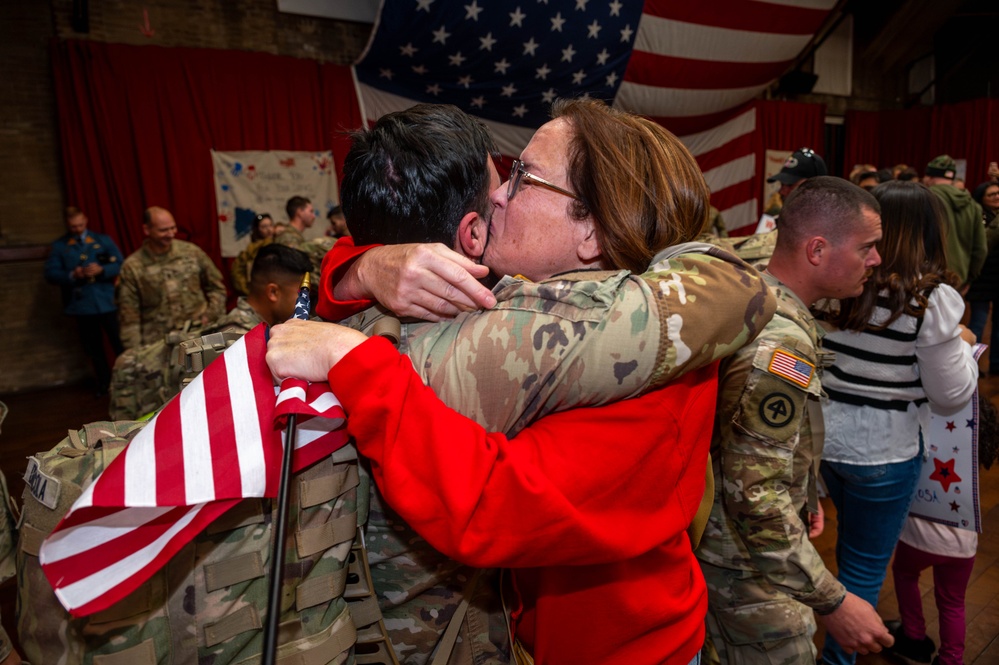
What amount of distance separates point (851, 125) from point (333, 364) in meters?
14.1

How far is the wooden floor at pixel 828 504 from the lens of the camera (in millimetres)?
2574

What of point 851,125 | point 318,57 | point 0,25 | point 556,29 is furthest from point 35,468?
point 851,125

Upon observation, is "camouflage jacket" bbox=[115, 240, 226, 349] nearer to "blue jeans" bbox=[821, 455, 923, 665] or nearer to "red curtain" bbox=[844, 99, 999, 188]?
"blue jeans" bbox=[821, 455, 923, 665]

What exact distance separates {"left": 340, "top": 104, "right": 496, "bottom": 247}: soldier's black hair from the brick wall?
6.86 meters

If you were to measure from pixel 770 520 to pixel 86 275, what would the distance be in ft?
21.0

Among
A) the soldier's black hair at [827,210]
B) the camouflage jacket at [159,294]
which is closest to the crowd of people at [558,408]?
the soldier's black hair at [827,210]

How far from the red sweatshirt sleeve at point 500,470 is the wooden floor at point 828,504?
231 cm

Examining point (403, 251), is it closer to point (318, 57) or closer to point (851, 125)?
point (318, 57)

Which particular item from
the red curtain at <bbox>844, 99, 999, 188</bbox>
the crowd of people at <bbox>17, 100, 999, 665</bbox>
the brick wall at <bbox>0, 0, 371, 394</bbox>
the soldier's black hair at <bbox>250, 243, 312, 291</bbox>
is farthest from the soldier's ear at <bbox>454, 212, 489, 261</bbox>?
the red curtain at <bbox>844, 99, 999, 188</bbox>

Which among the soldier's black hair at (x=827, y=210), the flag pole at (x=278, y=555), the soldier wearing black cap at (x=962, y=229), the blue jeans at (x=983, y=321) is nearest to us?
the flag pole at (x=278, y=555)

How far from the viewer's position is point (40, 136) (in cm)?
626

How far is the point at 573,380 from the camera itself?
80 cm

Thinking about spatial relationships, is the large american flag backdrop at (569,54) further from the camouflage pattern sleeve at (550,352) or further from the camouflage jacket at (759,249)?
the camouflage pattern sleeve at (550,352)

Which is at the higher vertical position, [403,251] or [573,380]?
[403,251]
